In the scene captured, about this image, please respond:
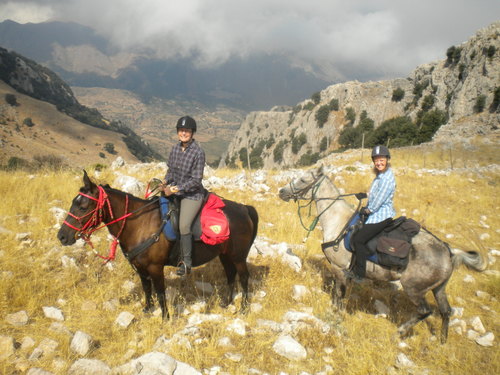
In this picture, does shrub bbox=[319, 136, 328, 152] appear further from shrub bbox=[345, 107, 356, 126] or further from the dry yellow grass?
the dry yellow grass

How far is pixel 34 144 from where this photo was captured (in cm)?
6756

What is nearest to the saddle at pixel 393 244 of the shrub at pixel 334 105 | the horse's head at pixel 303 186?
the horse's head at pixel 303 186

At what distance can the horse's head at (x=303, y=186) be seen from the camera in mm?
5867

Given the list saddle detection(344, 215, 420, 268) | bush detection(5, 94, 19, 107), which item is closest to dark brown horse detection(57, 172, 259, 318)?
saddle detection(344, 215, 420, 268)

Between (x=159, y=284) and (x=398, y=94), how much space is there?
2940 inches

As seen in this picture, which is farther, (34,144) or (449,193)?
(34,144)

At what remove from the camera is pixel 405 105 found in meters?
62.7

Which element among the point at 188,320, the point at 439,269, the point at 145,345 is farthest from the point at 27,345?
the point at 439,269

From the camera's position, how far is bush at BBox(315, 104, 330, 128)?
260 feet

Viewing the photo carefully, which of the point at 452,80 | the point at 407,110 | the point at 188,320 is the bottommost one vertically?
the point at 188,320

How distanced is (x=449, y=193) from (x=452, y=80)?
50045 millimetres

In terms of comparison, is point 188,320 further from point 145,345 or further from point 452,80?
point 452,80

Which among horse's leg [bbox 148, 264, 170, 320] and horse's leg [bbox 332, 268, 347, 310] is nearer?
horse's leg [bbox 148, 264, 170, 320]

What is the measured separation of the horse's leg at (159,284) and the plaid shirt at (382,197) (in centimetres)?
378
